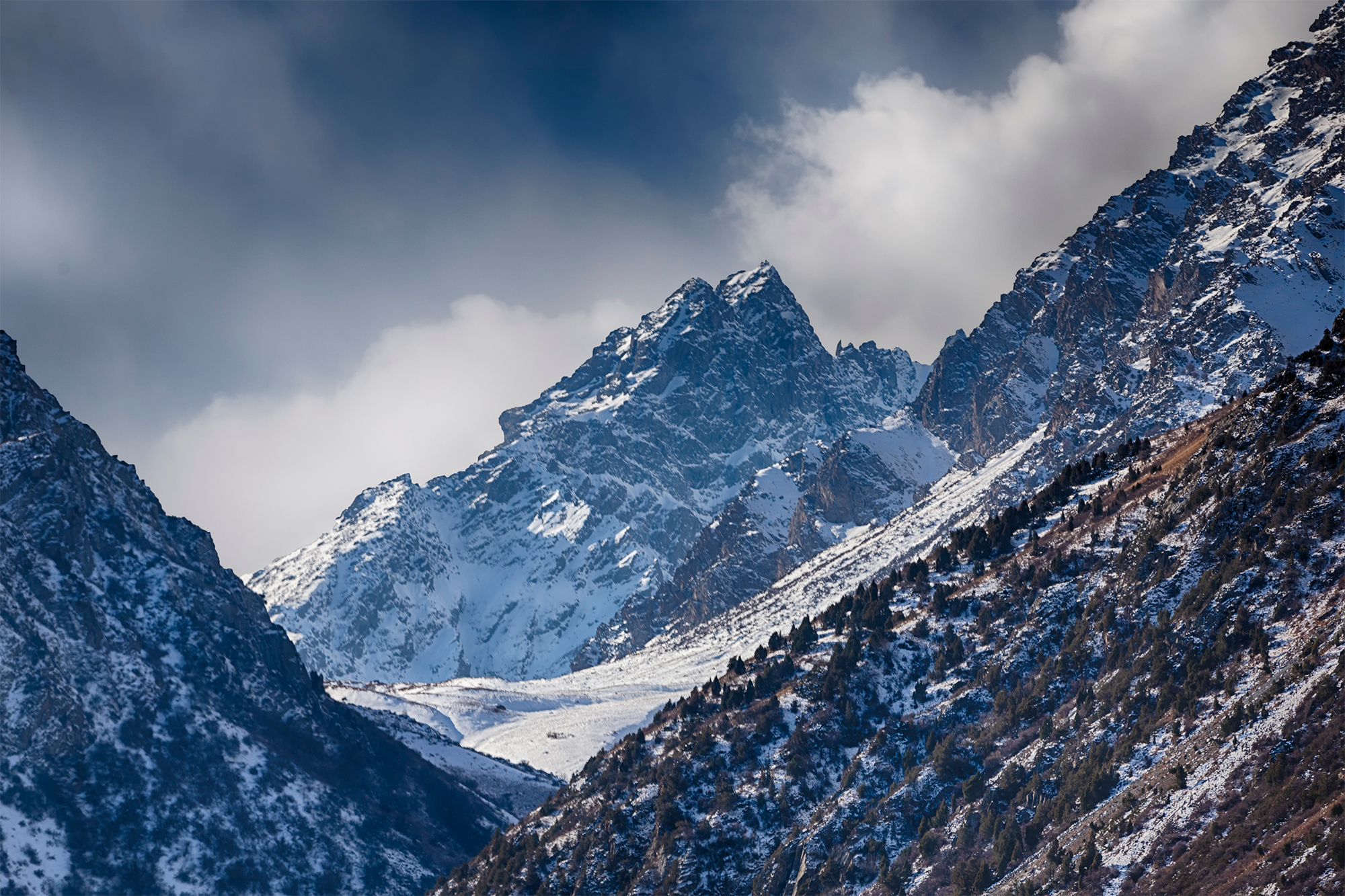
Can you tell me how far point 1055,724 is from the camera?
14212cm

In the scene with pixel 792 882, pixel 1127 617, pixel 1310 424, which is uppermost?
pixel 1310 424

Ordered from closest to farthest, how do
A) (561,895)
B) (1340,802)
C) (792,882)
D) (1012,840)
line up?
1. (1340,802)
2. (1012,840)
3. (792,882)
4. (561,895)

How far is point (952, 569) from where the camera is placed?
189 m

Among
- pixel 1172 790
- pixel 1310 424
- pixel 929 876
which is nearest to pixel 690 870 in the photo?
pixel 929 876

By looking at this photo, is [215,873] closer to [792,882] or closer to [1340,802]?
[792,882]

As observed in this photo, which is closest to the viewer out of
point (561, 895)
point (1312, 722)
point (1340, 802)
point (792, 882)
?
point (1340, 802)

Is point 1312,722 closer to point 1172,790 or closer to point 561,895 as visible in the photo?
point 1172,790

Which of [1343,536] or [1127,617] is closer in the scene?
[1343,536]

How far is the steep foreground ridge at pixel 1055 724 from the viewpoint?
114812 millimetres

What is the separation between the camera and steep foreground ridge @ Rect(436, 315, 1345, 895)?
11481 cm

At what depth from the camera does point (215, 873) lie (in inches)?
7800

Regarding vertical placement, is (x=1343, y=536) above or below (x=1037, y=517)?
below

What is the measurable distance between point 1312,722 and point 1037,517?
81466mm

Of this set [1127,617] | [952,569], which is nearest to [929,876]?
[1127,617]
